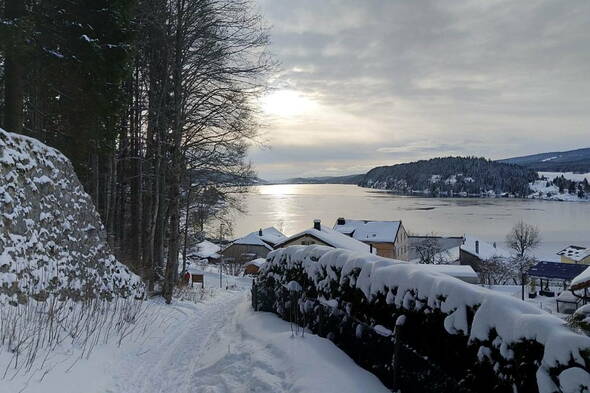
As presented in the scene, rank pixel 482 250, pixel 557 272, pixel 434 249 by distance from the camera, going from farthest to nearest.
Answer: pixel 434 249, pixel 482 250, pixel 557 272

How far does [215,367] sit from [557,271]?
145 ft

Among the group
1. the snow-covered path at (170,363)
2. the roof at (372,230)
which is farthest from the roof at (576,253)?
the snow-covered path at (170,363)

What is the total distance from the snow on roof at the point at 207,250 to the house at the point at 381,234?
67.0 ft

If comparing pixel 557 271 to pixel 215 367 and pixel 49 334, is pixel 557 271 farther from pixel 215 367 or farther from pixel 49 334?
pixel 49 334

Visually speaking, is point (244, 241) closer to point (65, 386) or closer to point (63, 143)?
point (63, 143)

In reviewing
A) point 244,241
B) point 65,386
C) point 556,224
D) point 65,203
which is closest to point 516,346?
point 65,386

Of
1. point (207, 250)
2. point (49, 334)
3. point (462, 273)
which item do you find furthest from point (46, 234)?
Result: point (207, 250)

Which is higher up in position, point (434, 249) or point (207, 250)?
→ point (434, 249)

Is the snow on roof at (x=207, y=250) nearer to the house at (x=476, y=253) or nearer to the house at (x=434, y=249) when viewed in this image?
the house at (x=434, y=249)

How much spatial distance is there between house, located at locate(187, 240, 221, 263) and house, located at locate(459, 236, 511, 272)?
35.2 m

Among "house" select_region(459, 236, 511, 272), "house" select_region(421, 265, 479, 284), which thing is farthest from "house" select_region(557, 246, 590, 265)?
"house" select_region(421, 265, 479, 284)

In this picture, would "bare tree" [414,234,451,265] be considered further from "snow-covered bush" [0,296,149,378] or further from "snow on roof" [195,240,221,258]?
"snow-covered bush" [0,296,149,378]

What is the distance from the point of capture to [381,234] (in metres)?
57.4

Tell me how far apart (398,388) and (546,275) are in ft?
139
